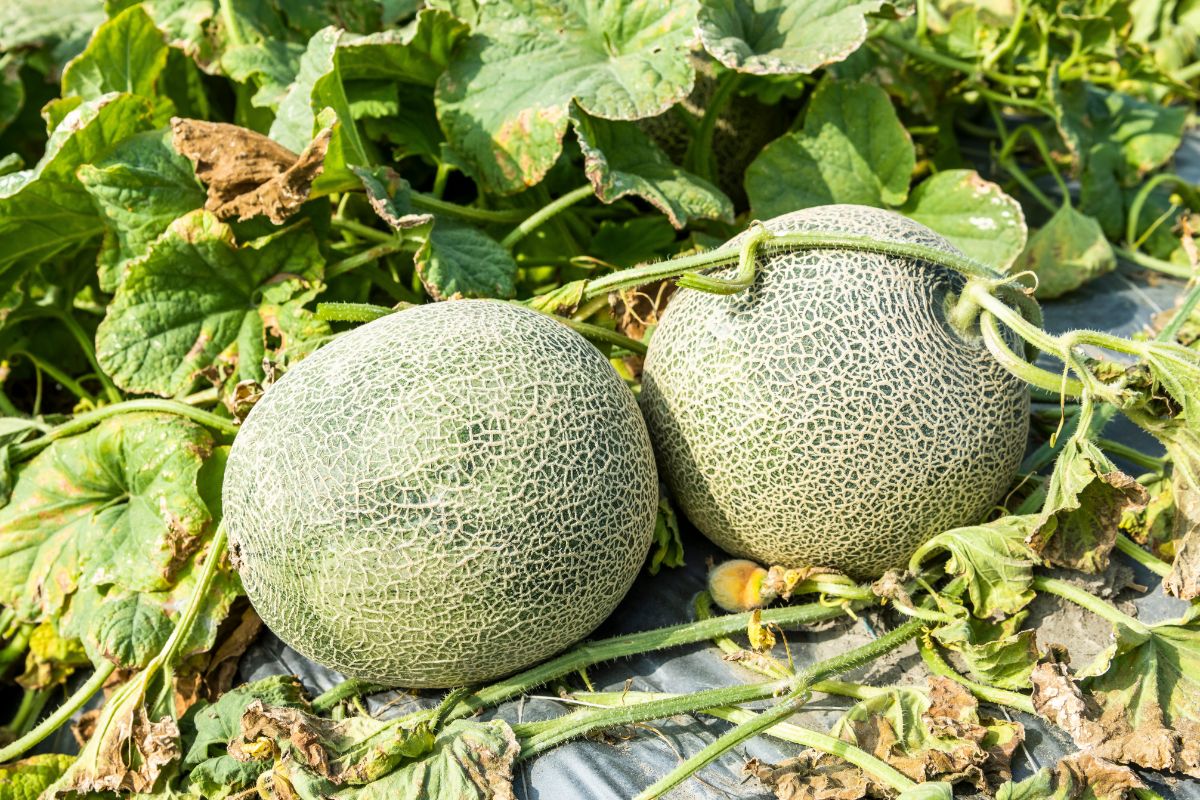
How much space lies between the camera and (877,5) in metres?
2.16

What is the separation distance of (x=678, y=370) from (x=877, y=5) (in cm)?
102

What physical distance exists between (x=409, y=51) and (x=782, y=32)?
0.89 meters

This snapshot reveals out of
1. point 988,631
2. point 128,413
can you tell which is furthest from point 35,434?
point 988,631

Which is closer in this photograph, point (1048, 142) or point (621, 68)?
point (621, 68)

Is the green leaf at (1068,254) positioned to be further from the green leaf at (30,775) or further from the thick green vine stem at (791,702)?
the green leaf at (30,775)

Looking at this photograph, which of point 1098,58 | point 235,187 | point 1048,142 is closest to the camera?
point 235,187

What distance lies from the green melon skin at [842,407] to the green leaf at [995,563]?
0.28 feet

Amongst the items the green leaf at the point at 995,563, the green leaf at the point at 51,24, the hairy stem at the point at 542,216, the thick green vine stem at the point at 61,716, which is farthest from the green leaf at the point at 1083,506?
the green leaf at the point at 51,24

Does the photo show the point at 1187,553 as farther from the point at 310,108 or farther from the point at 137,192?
the point at 137,192

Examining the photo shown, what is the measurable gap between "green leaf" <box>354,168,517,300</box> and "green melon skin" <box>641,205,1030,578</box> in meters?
0.51

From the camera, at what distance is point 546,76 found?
7.30 feet

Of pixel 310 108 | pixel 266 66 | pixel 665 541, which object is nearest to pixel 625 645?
pixel 665 541

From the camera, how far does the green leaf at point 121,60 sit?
7.91ft

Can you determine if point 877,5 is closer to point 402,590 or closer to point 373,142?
point 373,142
